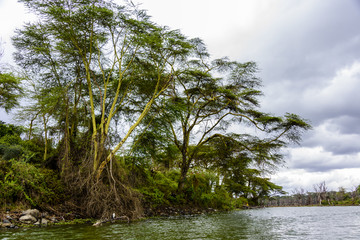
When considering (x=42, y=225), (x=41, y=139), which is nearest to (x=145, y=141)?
(x=41, y=139)

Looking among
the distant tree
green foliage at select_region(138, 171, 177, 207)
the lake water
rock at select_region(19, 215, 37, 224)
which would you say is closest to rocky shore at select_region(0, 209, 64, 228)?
rock at select_region(19, 215, 37, 224)

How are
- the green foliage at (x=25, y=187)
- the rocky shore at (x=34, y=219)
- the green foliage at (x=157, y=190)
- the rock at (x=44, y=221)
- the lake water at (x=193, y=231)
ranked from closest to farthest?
the lake water at (x=193, y=231)
the rocky shore at (x=34, y=219)
the rock at (x=44, y=221)
the green foliage at (x=25, y=187)
the green foliage at (x=157, y=190)

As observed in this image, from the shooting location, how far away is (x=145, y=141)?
16.4m

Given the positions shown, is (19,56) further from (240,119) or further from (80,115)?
(240,119)

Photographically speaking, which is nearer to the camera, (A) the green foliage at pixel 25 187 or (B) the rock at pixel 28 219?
(B) the rock at pixel 28 219

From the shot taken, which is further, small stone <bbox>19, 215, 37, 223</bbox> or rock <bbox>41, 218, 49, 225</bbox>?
rock <bbox>41, 218, 49, 225</bbox>

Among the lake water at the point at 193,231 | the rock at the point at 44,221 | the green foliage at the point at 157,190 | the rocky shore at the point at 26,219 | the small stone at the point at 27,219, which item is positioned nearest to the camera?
the lake water at the point at 193,231

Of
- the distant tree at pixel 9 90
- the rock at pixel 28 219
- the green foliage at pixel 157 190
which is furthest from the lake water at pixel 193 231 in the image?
the distant tree at pixel 9 90

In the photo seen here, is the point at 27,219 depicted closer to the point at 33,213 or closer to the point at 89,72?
the point at 33,213

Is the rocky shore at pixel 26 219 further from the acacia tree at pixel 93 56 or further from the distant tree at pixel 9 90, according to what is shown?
the distant tree at pixel 9 90

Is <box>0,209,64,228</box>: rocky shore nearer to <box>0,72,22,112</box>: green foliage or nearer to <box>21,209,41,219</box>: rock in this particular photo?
<box>21,209,41,219</box>: rock

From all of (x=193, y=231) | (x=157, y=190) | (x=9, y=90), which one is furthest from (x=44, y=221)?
(x=9, y=90)

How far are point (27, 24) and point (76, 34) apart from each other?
3.15 meters

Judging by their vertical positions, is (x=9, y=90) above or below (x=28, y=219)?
above
